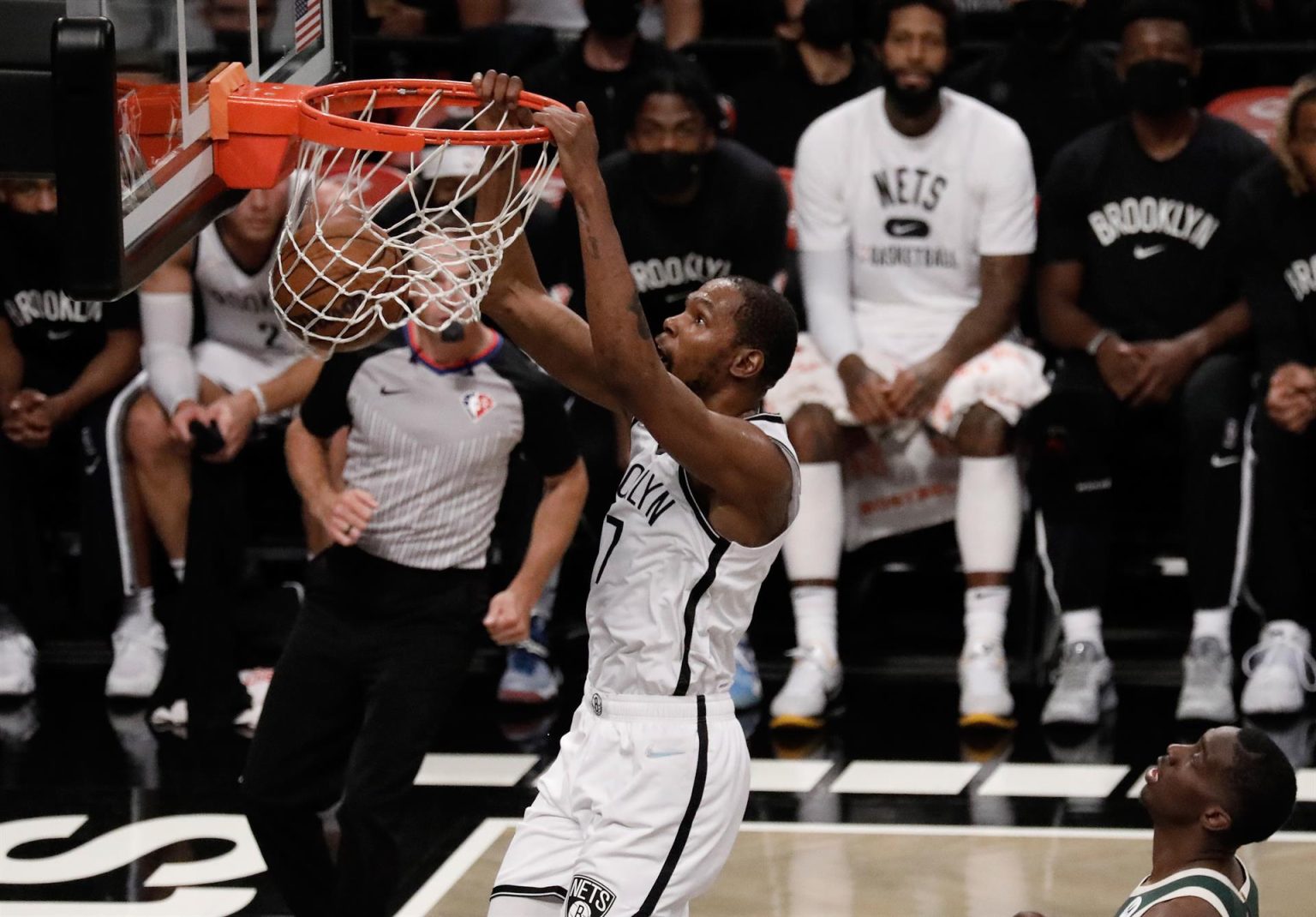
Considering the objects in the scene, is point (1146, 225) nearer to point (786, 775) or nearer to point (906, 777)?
point (906, 777)

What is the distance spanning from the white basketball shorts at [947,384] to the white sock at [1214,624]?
0.77 m

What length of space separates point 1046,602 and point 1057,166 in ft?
4.42

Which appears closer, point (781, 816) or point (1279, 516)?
point (781, 816)

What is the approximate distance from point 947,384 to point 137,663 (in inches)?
101

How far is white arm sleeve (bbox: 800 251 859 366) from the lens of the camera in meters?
6.11

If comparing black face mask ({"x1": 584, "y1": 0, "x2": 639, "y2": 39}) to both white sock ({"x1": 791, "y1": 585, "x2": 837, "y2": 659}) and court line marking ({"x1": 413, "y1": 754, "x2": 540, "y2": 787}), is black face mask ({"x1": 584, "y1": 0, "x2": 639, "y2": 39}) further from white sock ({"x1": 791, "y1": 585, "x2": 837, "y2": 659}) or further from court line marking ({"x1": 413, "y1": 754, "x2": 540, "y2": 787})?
court line marking ({"x1": 413, "y1": 754, "x2": 540, "y2": 787})

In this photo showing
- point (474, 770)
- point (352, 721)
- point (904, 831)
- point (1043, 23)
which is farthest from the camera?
point (1043, 23)

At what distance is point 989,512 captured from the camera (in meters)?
5.95

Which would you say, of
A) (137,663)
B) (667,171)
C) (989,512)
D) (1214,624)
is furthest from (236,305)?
(1214,624)

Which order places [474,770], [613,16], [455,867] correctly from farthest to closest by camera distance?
[613,16] < [474,770] < [455,867]

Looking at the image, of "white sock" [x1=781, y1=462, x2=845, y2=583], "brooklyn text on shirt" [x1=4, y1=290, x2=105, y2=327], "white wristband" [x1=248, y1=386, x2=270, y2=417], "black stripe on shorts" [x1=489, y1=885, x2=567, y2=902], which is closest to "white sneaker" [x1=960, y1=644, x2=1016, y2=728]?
"white sock" [x1=781, y1=462, x2=845, y2=583]

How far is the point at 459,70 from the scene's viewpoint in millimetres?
7457

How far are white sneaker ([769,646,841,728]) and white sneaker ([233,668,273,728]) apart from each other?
4.78 feet

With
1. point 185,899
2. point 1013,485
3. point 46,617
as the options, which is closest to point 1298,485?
point 1013,485
